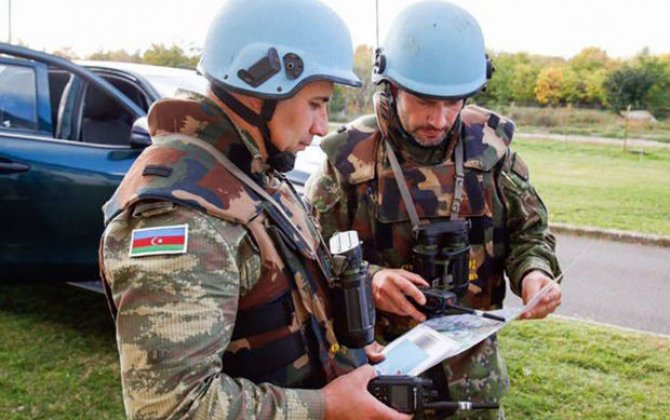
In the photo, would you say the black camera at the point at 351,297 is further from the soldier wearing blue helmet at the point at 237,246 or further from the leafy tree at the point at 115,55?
the leafy tree at the point at 115,55

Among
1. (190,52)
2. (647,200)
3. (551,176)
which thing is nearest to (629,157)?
(551,176)

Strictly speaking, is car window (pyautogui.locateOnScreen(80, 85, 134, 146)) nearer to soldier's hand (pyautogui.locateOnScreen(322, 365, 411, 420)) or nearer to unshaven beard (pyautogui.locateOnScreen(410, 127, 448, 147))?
unshaven beard (pyautogui.locateOnScreen(410, 127, 448, 147))

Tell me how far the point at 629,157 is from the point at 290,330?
14.2 metres

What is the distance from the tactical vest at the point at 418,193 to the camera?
7.06 ft

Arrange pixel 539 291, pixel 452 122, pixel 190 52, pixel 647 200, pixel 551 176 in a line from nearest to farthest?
pixel 539 291
pixel 452 122
pixel 647 200
pixel 551 176
pixel 190 52

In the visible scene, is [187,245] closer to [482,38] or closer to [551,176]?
[482,38]

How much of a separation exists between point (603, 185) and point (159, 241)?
1021 centimetres

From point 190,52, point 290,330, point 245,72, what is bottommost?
point 290,330

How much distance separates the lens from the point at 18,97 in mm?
4059

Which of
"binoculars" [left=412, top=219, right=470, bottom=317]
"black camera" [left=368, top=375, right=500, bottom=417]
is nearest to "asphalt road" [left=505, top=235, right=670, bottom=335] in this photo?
"binoculars" [left=412, top=219, right=470, bottom=317]

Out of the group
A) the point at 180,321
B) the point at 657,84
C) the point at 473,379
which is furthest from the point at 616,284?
the point at 657,84

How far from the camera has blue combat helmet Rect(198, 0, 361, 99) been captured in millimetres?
1360

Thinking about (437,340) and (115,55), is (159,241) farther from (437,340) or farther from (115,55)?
(115,55)

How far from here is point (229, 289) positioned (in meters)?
1.18
